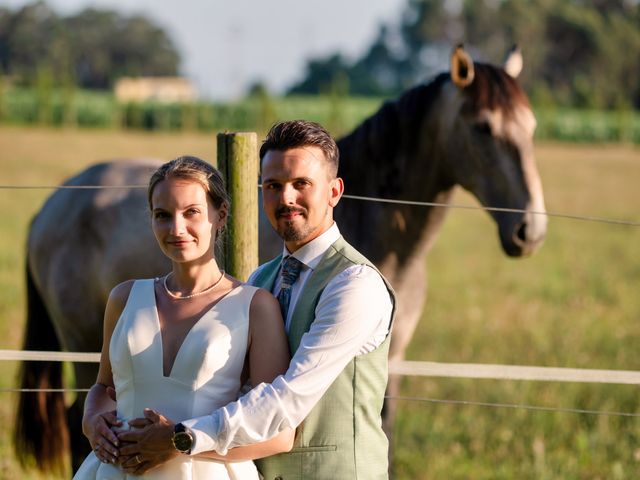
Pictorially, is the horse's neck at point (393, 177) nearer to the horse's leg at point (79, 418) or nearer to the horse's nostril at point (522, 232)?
the horse's nostril at point (522, 232)

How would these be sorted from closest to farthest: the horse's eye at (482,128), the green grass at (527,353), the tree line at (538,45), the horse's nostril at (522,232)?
the horse's nostril at (522,232) < the horse's eye at (482,128) < the green grass at (527,353) < the tree line at (538,45)

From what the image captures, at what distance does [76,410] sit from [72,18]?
77047 millimetres

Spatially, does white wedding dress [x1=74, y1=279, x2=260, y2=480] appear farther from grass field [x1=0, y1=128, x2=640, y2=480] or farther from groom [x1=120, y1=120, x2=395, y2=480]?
grass field [x1=0, y1=128, x2=640, y2=480]

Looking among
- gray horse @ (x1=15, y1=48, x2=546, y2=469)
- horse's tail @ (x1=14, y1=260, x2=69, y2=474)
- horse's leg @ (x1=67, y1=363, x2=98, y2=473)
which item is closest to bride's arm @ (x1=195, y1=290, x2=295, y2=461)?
gray horse @ (x1=15, y1=48, x2=546, y2=469)

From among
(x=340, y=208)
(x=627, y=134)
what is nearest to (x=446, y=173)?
(x=340, y=208)

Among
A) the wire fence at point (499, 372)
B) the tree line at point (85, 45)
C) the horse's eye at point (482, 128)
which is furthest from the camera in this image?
the tree line at point (85, 45)

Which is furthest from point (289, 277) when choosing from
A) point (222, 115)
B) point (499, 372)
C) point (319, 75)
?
point (319, 75)

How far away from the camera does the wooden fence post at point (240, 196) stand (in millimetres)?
2812

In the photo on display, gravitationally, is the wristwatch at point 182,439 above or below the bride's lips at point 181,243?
below

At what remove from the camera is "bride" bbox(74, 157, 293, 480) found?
209cm

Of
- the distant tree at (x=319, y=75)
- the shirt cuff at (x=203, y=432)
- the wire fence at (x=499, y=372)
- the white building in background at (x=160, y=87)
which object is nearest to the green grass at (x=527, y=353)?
the wire fence at (x=499, y=372)

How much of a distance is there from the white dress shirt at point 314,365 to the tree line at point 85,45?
212 ft

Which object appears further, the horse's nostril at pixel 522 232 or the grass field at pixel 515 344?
the grass field at pixel 515 344

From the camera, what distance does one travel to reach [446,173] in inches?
165
